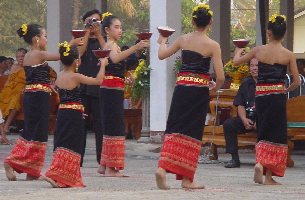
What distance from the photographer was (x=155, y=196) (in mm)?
10992

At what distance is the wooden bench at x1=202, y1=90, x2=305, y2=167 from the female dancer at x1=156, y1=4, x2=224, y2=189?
178 inches

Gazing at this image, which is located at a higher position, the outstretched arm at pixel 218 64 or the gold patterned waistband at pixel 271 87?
the outstretched arm at pixel 218 64

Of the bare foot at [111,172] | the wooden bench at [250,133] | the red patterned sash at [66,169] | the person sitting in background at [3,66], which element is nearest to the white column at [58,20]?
the person sitting in background at [3,66]

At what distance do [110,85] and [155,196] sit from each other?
3411 mm

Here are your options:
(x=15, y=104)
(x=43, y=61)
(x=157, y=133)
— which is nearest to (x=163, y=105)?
(x=157, y=133)

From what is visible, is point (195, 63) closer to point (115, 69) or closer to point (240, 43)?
point (240, 43)

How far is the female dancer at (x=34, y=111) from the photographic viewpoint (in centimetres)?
1360

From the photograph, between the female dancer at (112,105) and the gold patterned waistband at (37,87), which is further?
the female dancer at (112,105)

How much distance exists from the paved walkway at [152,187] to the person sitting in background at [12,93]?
5645 millimetres

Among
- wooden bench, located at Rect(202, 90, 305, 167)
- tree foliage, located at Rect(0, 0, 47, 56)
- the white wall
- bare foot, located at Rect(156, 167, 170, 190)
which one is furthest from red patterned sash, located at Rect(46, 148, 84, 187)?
tree foliage, located at Rect(0, 0, 47, 56)

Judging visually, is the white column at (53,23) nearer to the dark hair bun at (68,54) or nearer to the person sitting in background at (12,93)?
the person sitting in background at (12,93)

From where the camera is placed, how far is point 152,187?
1230 centimetres

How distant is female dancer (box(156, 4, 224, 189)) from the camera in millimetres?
12078

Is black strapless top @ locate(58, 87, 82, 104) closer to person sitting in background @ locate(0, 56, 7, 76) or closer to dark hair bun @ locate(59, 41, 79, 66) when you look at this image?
dark hair bun @ locate(59, 41, 79, 66)
